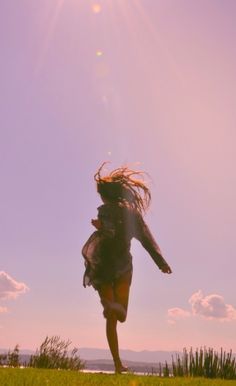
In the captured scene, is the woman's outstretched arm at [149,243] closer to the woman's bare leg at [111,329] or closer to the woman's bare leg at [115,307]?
the woman's bare leg at [115,307]

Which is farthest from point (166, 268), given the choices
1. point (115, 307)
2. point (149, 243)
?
point (115, 307)

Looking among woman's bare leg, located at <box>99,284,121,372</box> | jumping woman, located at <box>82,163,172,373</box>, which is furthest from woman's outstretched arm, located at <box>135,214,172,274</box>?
woman's bare leg, located at <box>99,284,121,372</box>

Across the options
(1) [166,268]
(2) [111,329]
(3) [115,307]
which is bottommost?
(2) [111,329]

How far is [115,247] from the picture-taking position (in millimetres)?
6848

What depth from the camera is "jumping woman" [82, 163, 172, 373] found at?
256 inches

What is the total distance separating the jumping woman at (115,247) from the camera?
21.3ft

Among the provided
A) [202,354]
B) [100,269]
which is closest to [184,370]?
[202,354]

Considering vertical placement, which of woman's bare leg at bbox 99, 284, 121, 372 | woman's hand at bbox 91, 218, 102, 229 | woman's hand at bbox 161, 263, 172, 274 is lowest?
woman's bare leg at bbox 99, 284, 121, 372

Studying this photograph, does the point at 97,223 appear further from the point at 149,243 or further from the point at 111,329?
the point at 111,329

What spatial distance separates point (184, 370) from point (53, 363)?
111 inches

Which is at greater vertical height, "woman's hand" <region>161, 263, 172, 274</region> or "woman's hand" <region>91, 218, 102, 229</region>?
Result: "woman's hand" <region>91, 218, 102, 229</region>

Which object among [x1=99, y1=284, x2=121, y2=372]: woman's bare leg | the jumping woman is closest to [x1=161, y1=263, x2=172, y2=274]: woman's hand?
the jumping woman

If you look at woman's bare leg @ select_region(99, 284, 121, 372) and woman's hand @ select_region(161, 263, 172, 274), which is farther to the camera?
woman's hand @ select_region(161, 263, 172, 274)

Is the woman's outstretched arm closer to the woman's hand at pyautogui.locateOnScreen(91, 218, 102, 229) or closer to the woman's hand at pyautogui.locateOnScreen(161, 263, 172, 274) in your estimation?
the woman's hand at pyautogui.locateOnScreen(161, 263, 172, 274)
